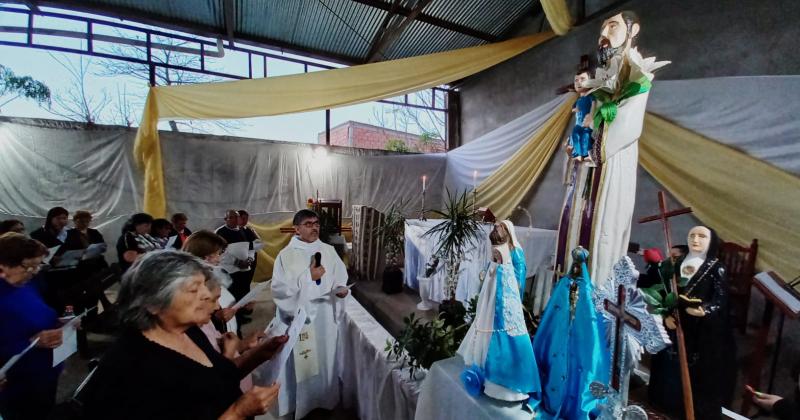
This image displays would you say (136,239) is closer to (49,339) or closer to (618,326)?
(49,339)

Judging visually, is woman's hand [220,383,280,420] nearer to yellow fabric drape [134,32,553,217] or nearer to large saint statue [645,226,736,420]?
large saint statue [645,226,736,420]

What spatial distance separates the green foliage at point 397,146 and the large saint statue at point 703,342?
276 inches

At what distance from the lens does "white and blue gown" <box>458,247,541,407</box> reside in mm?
1322

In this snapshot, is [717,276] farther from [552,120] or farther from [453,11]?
[453,11]

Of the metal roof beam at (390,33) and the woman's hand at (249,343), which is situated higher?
the metal roof beam at (390,33)

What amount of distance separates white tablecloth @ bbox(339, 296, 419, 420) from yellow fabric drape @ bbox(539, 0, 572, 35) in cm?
437

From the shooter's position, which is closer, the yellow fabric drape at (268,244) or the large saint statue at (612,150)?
the large saint statue at (612,150)

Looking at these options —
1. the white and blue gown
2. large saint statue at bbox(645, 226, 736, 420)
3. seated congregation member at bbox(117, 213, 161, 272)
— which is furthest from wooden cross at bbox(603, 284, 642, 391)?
seated congregation member at bbox(117, 213, 161, 272)

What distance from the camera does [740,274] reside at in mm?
2773

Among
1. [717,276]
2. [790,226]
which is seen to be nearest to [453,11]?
[790,226]

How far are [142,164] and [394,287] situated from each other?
15.1 ft

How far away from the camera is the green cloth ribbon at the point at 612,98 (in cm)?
150

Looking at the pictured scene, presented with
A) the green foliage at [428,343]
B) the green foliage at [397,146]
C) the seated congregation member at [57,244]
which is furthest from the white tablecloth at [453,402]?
the green foliage at [397,146]

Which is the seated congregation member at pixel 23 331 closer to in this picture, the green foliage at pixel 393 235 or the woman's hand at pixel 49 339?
the woman's hand at pixel 49 339
